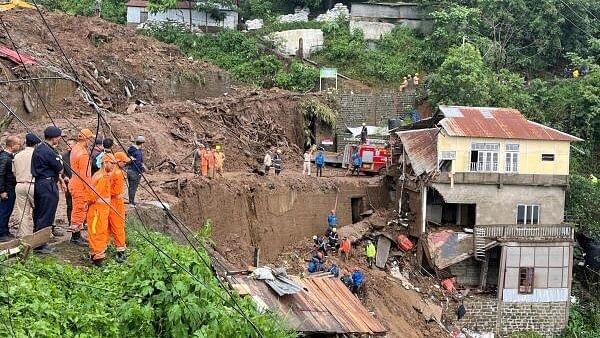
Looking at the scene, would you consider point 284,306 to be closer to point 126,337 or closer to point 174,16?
point 126,337

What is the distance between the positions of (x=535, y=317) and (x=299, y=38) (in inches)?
779

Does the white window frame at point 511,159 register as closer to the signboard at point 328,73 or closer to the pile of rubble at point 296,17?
the signboard at point 328,73

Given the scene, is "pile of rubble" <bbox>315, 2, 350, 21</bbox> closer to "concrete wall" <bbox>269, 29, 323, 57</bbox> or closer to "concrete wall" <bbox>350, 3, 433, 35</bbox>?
"concrete wall" <bbox>350, 3, 433, 35</bbox>

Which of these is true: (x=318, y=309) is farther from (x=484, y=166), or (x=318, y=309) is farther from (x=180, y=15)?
(x=180, y=15)

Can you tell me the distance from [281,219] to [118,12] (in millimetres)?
22450

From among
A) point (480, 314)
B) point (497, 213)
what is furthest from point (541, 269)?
point (480, 314)

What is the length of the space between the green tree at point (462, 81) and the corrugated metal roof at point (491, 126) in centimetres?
410

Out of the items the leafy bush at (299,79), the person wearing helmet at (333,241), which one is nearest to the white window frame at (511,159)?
the person wearing helmet at (333,241)

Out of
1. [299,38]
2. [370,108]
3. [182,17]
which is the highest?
[182,17]

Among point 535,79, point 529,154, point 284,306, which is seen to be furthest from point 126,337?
point 535,79

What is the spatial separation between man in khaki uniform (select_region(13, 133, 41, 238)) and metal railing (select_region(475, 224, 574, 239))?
1730 cm

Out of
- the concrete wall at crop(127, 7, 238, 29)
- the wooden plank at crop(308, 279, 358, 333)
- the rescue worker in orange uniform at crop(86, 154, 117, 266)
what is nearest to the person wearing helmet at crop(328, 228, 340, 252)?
the wooden plank at crop(308, 279, 358, 333)

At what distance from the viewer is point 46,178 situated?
11.5m

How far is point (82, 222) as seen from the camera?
12609 mm
